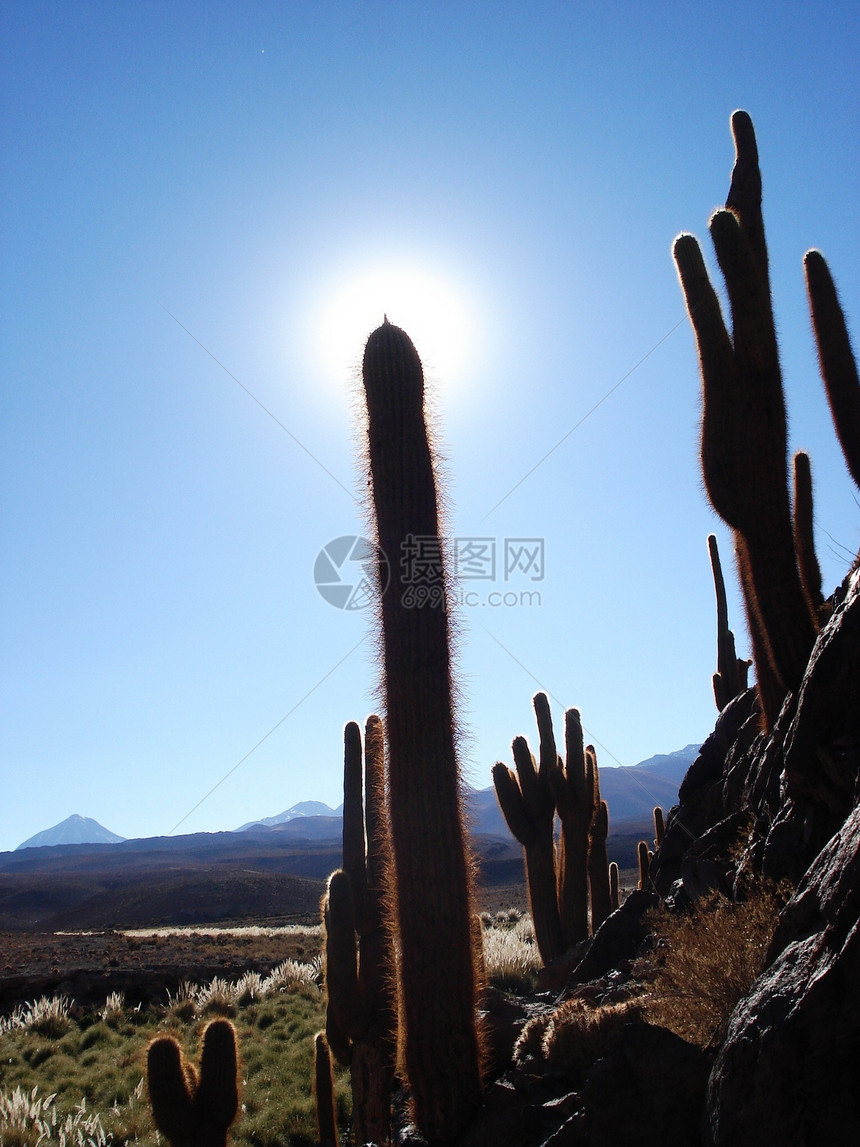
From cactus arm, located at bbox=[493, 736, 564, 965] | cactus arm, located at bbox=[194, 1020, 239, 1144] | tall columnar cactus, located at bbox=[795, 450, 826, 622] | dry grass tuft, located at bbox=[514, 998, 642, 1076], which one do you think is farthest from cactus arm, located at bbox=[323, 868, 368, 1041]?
tall columnar cactus, located at bbox=[795, 450, 826, 622]

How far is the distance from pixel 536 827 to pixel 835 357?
8.29m

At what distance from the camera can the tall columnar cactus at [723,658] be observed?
50.9ft

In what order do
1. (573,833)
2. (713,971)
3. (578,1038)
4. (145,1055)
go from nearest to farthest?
(578,1038)
(713,971)
(145,1055)
(573,833)

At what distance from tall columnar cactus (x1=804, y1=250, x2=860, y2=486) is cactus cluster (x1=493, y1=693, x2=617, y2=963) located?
6859 millimetres

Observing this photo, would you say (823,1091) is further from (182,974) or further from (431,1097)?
(182,974)

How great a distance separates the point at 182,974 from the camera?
58.2 ft

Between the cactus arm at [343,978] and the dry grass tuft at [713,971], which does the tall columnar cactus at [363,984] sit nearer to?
the cactus arm at [343,978]

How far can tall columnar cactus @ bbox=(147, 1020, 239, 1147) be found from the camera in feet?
17.8

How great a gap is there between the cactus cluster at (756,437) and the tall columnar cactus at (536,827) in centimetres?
513

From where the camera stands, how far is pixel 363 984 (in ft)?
24.9

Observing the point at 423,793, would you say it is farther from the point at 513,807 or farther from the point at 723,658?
the point at 723,658

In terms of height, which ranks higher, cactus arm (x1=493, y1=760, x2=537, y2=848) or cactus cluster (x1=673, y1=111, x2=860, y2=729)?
cactus cluster (x1=673, y1=111, x2=860, y2=729)

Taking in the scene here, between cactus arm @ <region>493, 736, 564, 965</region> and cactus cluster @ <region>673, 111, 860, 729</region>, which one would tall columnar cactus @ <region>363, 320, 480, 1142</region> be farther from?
cactus arm @ <region>493, 736, 564, 965</region>

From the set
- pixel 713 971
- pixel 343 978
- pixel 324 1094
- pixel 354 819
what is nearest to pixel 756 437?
pixel 713 971
